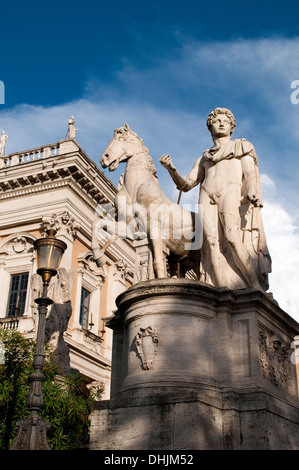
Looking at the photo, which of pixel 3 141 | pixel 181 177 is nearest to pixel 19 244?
pixel 3 141

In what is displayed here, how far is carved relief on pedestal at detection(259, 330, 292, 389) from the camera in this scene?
7.84m

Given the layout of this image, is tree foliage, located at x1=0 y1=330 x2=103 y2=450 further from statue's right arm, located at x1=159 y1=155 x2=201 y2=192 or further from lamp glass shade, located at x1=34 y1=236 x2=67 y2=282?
statue's right arm, located at x1=159 y1=155 x2=201 y2=192

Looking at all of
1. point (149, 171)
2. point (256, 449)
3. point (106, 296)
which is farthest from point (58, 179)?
point (256, 449)

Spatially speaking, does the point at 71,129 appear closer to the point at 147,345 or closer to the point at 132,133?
the point at 132,133

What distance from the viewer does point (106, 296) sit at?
99.4ft

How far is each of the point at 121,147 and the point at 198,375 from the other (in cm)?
428

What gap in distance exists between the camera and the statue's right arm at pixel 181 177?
9.31 meters

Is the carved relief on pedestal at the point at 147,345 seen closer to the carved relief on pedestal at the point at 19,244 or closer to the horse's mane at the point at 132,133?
the horse's mane at the point at 132,133

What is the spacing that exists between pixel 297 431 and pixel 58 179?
21.8 metres

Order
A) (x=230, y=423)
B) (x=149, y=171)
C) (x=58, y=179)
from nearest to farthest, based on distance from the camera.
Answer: (x=230, y=423), (x=149, y=171), (x=58, y=179)

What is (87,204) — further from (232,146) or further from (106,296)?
(232,146)

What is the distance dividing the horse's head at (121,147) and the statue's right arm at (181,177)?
88 cm

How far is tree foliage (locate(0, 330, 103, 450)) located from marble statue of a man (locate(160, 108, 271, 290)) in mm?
4766

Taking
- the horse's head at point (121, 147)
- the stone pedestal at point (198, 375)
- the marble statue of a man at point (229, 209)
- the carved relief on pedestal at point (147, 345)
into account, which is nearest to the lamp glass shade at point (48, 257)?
the stone pedestal at point (198, 375)
